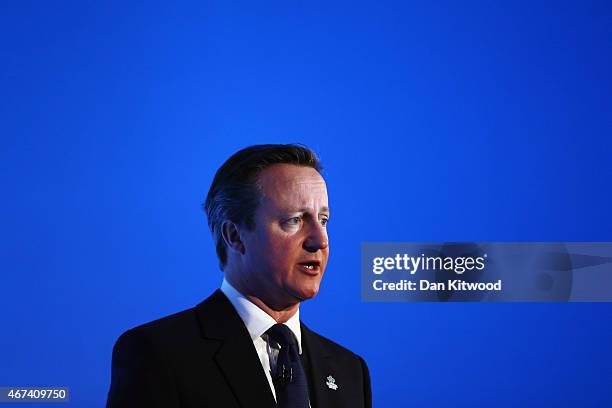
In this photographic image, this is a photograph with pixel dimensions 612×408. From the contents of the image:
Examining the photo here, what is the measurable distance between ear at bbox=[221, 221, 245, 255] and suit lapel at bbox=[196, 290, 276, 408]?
0.09 meters

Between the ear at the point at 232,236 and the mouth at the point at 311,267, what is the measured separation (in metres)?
0.12

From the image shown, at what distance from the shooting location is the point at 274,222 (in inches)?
54.6

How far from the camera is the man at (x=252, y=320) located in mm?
1314

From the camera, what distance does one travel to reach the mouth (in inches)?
53.9

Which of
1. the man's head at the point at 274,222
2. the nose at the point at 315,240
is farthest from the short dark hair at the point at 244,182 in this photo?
the nose at the point at 315,240

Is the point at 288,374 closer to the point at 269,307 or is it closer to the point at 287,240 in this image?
the point at 269,307

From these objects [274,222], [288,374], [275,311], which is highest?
[274,222]

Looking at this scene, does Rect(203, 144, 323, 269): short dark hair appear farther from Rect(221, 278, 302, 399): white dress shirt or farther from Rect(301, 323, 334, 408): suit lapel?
Rect(301, 323, 334, 408): suit lapel

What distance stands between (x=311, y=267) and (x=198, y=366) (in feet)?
0.80

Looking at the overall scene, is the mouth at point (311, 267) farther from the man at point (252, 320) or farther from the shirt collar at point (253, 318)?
the shirt collar at point (253, 318)

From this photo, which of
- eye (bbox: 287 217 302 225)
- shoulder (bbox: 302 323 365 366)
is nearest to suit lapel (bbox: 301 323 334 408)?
shoulder (bbox: 302 323 365 366)

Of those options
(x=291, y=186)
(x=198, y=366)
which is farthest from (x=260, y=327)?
(x=291, y=186)

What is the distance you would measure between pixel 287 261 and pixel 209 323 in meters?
0.18

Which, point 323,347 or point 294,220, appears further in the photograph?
point 323,347
